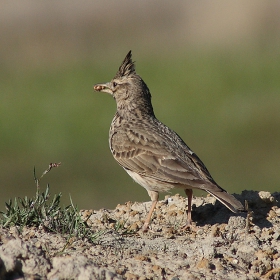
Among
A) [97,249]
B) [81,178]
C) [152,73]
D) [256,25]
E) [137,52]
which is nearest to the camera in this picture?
[97,249]

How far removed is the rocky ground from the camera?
198 inches

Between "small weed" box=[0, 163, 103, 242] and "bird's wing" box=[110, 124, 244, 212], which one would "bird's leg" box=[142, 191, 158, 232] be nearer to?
"bird's wing" box=[110, 124, 244, 212]

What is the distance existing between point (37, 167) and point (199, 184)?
29.1 feet

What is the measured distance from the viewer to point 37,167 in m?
15.4

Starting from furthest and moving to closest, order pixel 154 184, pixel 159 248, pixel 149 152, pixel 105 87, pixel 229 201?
pixel 105 87 → pixel 149 152 → pixel 154 184 → pixel 229 201 → pixel 159 248

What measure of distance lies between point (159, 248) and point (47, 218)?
907 millimetres

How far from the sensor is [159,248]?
606 centimetres

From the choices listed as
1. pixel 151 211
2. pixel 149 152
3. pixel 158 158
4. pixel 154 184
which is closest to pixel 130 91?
pixel 149 152

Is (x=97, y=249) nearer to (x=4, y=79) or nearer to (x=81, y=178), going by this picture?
(x=81, y=178)

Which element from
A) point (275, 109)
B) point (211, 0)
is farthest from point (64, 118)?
point (211, 0)

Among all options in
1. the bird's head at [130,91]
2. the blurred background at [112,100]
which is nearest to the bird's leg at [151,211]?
the bird's head at [130,91]

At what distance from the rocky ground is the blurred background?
202 inches

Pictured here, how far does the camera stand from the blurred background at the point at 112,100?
592 inches

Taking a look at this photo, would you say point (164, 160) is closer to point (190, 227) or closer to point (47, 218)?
point (190, 227)
